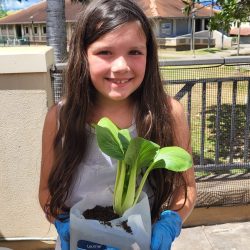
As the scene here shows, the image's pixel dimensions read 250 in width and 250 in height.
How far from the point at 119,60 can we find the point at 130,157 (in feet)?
1.19

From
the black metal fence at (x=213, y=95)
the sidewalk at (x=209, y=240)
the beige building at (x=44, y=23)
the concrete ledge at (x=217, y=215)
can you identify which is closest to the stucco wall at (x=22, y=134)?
the sidewalk at (x=209, y=240)

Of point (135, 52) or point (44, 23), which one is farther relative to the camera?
point (44, 23)

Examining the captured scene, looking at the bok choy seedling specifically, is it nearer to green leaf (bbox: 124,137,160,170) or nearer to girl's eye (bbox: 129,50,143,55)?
green leaf (bbox: 124,137,160,170)

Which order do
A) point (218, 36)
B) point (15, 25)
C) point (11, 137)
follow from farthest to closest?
point (15, 25) → point (218, 36) → point (11, 137)

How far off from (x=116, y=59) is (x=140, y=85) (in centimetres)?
24

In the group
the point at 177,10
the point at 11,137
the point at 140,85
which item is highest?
the point at 177,10

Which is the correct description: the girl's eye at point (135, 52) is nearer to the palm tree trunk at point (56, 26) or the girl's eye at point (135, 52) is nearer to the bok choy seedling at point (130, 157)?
the bok choy seedling at point (130, 157)

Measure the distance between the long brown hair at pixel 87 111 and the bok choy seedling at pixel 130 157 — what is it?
0.75 ft

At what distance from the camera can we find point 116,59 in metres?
1.38

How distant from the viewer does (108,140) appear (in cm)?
126

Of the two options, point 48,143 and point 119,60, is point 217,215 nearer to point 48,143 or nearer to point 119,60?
point 48,143

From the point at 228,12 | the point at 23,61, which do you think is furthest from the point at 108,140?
the point at 228,12

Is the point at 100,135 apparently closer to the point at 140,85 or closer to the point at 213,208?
the point at 140,85

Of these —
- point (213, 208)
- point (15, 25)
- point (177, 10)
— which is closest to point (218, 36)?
point (177, 10)
